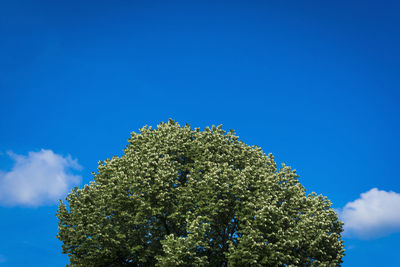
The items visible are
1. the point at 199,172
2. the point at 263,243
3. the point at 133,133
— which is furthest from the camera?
the point at 133,133

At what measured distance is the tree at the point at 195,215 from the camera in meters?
29.5

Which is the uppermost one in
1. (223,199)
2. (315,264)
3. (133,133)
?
(133,133)

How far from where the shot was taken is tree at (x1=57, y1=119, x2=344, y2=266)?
29.5 m

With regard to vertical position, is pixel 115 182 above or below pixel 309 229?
above

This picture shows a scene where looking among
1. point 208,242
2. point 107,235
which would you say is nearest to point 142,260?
point 107,235

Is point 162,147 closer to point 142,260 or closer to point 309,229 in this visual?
point 142,260

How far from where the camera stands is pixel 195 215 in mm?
31703

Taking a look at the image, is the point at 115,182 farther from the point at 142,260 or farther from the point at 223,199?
the point at 223,199

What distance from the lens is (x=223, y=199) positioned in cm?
3222

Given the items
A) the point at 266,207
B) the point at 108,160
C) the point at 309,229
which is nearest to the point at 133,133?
the point at 108,160

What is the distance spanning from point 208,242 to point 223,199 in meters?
4.04

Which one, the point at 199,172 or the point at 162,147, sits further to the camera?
the point at 162,147

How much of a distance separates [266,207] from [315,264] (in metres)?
8.22

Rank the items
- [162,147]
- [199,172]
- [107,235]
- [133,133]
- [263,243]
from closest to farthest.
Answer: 1. [263,243]
2. [107,235]
3. [199,172]
4. [162,147]
5. [133,133]
